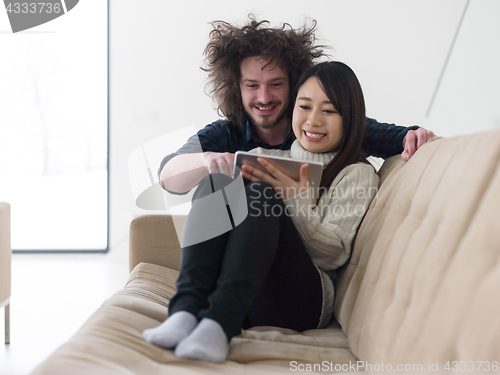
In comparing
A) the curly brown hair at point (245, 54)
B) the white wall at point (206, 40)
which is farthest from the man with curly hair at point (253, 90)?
the white wall at point (206, 40)

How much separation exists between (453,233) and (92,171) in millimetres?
3377

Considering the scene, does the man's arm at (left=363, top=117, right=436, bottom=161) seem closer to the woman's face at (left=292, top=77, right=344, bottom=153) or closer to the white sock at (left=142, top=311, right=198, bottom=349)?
the woman's face at (left=292, top=77, right=344, bottom=153)

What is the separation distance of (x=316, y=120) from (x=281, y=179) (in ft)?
1.13

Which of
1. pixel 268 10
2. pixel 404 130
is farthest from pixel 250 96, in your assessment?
pixel 268 10

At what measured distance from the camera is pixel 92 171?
3.63 m

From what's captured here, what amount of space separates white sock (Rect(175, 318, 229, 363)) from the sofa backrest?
30 cm

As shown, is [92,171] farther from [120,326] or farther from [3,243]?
[120,326]

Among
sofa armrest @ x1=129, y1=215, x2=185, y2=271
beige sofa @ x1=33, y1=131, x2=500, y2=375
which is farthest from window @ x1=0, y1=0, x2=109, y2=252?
beige sofa @ x1=33, y1=131, x2=500, y2=375

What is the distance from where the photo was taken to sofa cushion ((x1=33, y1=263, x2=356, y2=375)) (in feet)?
2.48

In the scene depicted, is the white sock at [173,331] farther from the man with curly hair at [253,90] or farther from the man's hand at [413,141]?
the man with curly hair at [253,90]

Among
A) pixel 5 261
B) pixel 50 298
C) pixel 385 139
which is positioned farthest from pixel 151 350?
pixel 50 298

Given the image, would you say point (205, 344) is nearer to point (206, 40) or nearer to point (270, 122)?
point (270, 122)

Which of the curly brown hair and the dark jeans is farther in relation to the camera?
the curly brown hair

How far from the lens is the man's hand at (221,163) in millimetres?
1364
